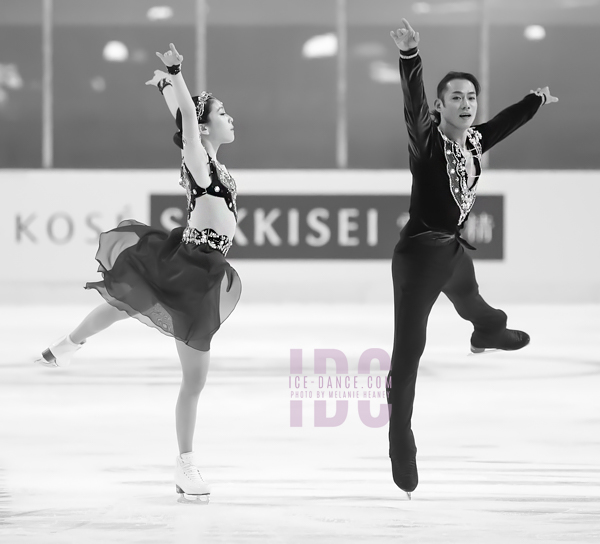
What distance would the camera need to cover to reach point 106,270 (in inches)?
142

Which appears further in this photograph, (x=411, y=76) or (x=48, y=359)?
(x=48, y=359)

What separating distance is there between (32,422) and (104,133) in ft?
23.8

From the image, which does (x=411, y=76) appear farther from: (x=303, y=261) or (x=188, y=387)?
(x=303, y=261)

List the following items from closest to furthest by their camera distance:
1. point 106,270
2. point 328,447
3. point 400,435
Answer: point 400,435 < point 106,270 < point 328,447

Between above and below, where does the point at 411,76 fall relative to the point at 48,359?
above

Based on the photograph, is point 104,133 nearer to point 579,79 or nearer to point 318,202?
point 318,202

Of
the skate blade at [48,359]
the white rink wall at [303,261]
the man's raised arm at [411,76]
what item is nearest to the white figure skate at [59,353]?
the skate blade at [48,359]

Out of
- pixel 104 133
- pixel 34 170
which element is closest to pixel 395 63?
pixel 104 133

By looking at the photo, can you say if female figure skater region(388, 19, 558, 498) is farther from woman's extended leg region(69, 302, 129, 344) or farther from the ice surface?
woman's extended leg region(69, 302, 129, 344)

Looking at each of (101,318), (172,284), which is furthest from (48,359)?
(172,284)

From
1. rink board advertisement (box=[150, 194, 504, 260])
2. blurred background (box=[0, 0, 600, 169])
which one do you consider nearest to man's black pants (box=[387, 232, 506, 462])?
rink board advertisement (box=[150, 194, 504, 260])

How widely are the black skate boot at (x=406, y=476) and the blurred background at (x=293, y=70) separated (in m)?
8.34

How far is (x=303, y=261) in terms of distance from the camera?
10.7 meters

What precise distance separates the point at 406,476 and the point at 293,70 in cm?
870
